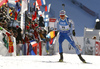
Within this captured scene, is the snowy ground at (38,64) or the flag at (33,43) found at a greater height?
the flag at (33,43)

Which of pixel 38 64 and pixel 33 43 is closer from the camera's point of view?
pixel 38 64

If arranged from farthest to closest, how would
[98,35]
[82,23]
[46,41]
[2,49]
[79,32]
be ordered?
[82,23] → [79,32] → [98,35] → [46,41] → [2,49]

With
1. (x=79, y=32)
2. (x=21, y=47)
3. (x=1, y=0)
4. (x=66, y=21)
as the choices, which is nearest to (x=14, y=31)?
(x=21, y=47)

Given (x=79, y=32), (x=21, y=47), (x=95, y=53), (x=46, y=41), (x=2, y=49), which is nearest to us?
(x=2, y=49)

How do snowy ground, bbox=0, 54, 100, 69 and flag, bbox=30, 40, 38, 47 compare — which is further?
flag, bbox=30, 40, 38, 47

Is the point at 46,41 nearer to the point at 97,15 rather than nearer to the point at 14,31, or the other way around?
the point at 14,31

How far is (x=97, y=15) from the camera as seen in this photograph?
108 ft

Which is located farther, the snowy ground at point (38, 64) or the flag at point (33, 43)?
the flag at point (33, 43)

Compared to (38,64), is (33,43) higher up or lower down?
higher up

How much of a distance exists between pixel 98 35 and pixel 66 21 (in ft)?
41.4

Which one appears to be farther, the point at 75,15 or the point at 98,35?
the point at 75,15

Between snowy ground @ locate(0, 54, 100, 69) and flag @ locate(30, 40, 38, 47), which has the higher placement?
flag @ locate(30, 40, 38, 47)

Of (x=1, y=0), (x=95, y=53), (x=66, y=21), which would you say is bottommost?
(x=95, y=53)

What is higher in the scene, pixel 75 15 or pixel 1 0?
pixel 75 15
